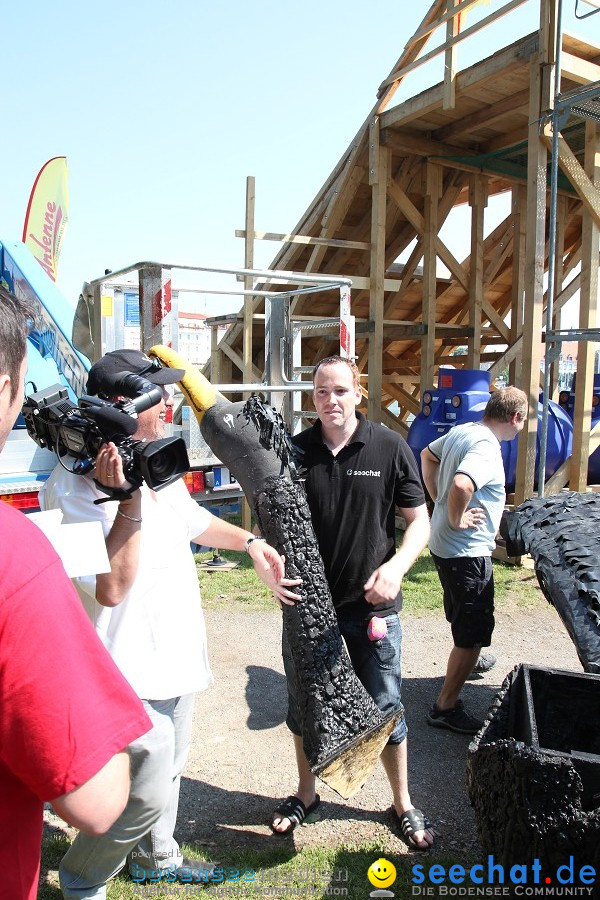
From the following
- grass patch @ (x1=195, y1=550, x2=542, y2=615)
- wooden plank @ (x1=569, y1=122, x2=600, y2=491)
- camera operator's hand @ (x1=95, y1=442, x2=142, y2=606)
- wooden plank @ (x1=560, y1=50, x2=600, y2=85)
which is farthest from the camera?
wooden plank @ (x1=569, y1=122, x2=600, y2=491)

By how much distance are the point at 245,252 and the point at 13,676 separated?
294 inches

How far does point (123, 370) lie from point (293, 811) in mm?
1895

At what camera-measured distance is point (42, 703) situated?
2.71ft

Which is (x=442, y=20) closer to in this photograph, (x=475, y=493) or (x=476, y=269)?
(x=476, y=269)

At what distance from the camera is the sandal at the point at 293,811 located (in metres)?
2.58

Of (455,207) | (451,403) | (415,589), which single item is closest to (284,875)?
(415,589)

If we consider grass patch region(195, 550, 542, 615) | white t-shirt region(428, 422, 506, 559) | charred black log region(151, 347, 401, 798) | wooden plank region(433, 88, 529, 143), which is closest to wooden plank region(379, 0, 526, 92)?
wooden plank region(433, 88, 529, 143)

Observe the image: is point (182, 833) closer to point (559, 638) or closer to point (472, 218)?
point (559, 638)

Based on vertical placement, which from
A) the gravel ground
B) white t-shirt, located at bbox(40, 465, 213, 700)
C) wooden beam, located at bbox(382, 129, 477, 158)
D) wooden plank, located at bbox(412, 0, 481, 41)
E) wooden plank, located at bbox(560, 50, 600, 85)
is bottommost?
the gravel ground

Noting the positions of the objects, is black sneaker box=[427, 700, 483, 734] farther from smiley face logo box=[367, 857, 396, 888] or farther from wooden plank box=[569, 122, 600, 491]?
wooden plank box=[569, 122, 600, 491]

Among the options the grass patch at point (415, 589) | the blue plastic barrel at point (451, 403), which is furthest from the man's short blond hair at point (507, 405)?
the blue plastic barrel at point (451, 403)

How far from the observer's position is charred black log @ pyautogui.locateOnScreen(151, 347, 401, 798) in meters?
2.15

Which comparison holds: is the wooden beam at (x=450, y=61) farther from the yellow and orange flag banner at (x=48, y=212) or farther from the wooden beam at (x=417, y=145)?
the yellow and orange flag banner at (x=48, y=212)

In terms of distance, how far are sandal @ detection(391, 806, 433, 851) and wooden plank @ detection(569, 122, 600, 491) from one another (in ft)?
14.1
